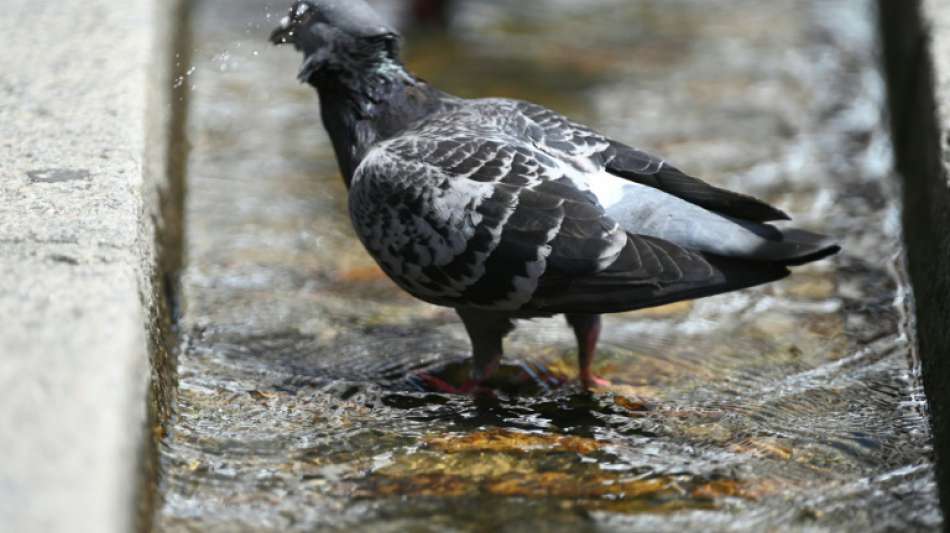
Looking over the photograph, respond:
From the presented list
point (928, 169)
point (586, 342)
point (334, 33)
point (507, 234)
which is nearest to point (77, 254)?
point (507, 234)

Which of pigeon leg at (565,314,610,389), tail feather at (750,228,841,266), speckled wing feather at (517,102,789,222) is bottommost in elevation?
pigeon leg at (565,314,610,389)

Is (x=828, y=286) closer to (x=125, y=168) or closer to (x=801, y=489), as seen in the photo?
(x=801, y=489)

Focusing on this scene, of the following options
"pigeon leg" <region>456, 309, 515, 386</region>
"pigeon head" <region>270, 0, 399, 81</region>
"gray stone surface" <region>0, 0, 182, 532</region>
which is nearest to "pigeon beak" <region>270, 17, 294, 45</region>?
"pigeon head" <region>270, 0, 399, 81</region>

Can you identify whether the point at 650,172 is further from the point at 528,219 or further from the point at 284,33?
the point at 284,33

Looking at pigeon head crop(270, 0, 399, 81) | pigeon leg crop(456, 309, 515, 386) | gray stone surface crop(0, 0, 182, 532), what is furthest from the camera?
pigeon head crop(270, 0, 399, 81)

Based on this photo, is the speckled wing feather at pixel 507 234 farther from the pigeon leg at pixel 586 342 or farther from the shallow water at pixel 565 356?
the shallow water at pixel 565 356

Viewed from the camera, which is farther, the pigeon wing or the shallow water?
the pigeon wing

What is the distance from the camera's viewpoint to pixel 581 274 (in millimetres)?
4508

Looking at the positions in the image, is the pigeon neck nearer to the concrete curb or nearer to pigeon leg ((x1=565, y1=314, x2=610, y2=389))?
pigeon leg ((x1=565, y1=314, x2=610, y2=389))

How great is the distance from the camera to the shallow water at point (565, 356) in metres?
3.91

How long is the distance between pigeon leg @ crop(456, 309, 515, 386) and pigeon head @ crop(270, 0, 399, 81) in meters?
1.10

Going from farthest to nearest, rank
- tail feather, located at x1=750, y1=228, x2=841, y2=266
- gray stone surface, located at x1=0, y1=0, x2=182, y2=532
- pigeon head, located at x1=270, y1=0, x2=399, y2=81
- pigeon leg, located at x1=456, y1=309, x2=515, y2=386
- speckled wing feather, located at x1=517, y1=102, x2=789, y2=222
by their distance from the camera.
Answer: pigeon head, located at x1=270, y1=0, x2=399, y2=81 → pigeon leg, located at x1=456, y1=309, x2=515, y2=386 → speckled wing feather, located at x1=517, y1=102, x2=789, y2=222 → tail feather, located at x1=750, y1=228, x2=841, y2=266 → gray stone surface, located at x1=0, y1=0, x2=182, y2=532

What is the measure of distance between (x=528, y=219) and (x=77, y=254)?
1473 millimetres

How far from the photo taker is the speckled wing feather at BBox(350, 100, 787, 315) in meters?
4.49
